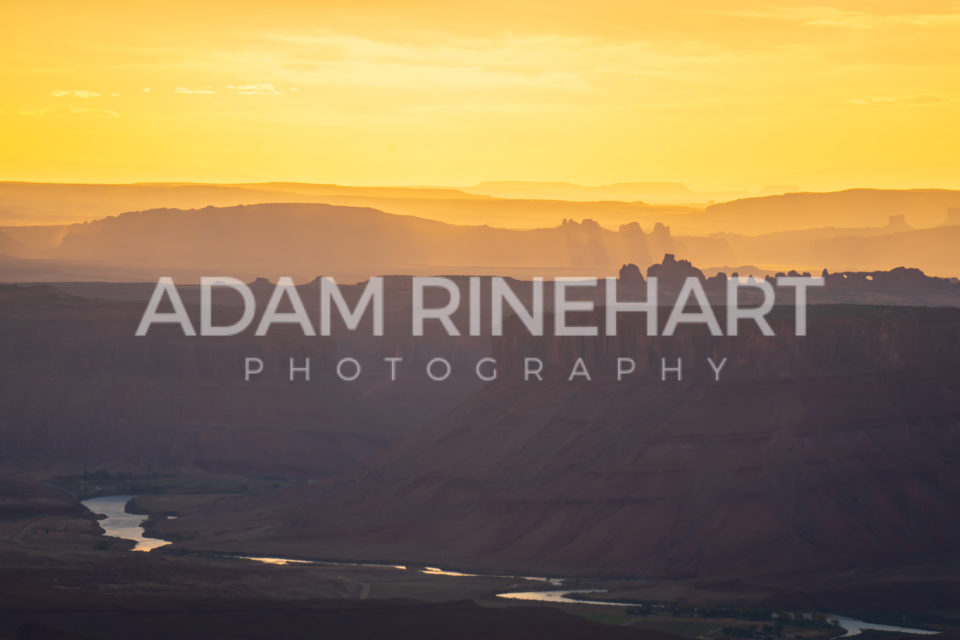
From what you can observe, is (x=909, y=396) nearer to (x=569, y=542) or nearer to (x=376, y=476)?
(x=569, y=542)

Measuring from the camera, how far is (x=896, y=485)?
6471 inches

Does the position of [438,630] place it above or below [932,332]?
below

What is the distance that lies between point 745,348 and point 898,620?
40.9 m

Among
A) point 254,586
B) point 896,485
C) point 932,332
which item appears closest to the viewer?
point 254,586

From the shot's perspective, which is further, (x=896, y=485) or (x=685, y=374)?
(x=685, y=374)

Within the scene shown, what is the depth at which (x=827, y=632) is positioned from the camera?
441ft

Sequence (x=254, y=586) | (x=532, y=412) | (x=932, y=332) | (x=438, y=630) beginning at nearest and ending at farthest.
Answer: (x=438, y=630) < (x=254, y=586) < (x=932, y=332) < (x=532, y=412)

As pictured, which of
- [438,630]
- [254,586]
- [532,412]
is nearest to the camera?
[438,630]

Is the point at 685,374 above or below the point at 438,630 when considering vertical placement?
above

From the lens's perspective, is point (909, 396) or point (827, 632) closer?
point (827, 632)

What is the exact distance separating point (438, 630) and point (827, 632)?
24642 mm

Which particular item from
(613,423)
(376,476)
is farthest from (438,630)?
(376,476)

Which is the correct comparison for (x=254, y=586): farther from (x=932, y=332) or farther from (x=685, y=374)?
(x=932, y=332)

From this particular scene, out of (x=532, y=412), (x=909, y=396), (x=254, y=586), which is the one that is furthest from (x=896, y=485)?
(x=254, y=586)
